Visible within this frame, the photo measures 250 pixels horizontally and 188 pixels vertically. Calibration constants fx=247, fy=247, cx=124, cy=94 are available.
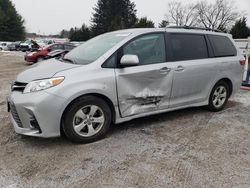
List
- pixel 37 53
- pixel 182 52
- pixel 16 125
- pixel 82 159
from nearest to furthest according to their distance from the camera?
pixel 82 159
pixel 16 125
pixel 182 52
pixel 37 53

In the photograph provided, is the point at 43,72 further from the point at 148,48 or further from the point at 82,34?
the point at 82,34

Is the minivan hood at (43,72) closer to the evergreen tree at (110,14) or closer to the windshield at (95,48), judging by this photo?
the windshield at (95,48)

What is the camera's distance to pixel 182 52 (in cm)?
420

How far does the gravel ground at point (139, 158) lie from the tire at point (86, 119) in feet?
0.43

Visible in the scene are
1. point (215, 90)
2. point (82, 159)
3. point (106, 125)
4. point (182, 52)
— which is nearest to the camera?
point (82, 159)

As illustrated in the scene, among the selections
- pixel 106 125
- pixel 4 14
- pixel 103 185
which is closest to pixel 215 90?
pixel 106 125

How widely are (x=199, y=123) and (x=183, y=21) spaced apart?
175 feet

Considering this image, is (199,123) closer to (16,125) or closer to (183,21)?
(16,125)

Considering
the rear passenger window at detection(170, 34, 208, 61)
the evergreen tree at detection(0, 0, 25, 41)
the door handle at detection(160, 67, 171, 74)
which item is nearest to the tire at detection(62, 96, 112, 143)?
the door handle at detection(160, 67, 171, 74)

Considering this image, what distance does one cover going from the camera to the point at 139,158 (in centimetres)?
304

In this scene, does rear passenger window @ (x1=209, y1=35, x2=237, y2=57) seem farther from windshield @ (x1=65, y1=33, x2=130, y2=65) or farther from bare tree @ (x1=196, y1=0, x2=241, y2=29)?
bare tree @ (x1=196, y1=0, x2=241, y2=29)

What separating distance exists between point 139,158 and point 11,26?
5679 centimetres

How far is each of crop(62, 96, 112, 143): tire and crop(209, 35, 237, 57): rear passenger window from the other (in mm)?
2532

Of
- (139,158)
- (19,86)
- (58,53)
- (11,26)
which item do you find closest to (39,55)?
(58,53)
